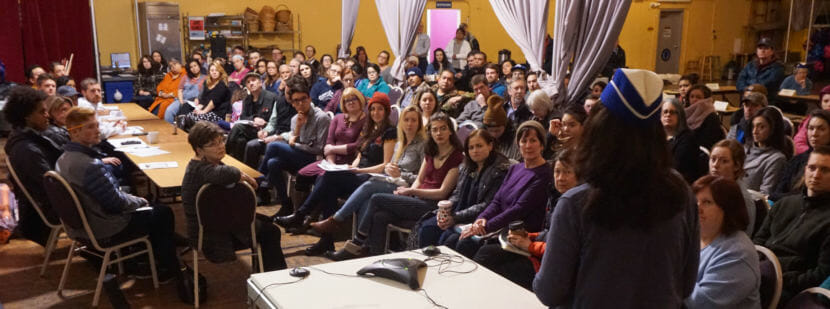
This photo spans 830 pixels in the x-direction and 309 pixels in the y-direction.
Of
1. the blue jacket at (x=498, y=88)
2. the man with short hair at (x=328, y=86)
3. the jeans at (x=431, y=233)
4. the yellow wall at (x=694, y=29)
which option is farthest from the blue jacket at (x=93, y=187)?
the yellow wall at (x=694, y=29)

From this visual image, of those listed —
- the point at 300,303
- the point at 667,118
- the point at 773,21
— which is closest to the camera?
the point at 300,303

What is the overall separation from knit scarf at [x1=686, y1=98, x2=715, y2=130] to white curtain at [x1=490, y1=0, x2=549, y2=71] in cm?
137

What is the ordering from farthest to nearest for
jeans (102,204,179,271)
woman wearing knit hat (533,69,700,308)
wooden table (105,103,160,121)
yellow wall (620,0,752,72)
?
yellow wall (620,0,752,72) < wooden table (105,103,160,121) < jeans (102,204,179,271) < woman wearing knit hat (533,69,700,308)

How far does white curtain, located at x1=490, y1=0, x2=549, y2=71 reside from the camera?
240 inches

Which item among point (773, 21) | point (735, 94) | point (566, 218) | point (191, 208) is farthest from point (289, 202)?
point (773, 21)

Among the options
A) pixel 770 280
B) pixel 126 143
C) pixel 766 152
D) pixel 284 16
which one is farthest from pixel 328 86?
pixel 770 280

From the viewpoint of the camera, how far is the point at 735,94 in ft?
34.3

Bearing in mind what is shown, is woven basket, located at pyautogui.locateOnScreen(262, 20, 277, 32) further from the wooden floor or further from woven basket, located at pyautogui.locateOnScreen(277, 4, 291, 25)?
the wooden floor

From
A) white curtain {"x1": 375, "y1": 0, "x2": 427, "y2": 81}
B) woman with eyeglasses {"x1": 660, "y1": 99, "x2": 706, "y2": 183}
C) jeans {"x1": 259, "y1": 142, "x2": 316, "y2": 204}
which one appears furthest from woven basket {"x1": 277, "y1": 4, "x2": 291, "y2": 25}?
woman with eyeglasses {"x1": 660, "y1": 99, "x2": 706, "y2": 183}

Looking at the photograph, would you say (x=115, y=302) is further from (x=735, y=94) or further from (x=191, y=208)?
(x=735, y=94)

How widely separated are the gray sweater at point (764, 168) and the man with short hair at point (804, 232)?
1190mm

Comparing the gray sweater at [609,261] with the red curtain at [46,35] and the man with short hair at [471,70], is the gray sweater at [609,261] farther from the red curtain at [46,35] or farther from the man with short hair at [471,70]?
the red curtain at [46,35]

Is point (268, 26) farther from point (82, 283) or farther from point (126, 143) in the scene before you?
point (82, 283)

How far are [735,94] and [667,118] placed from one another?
673 cm
